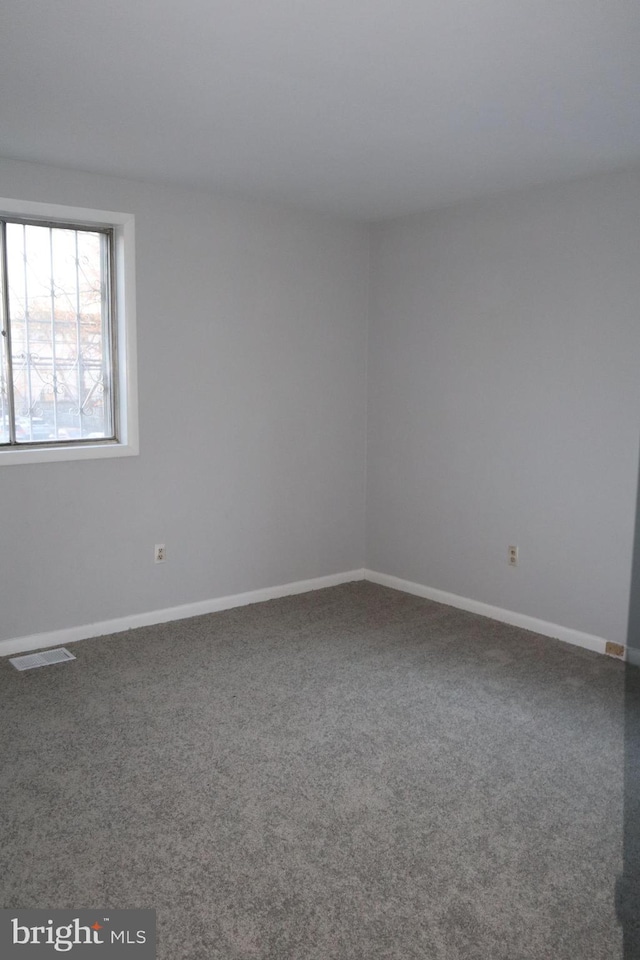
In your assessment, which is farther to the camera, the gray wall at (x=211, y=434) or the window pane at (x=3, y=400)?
the gray wall at (x=211, y=434)

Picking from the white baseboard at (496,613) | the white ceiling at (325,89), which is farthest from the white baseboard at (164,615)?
the white ceiling at (325,89)

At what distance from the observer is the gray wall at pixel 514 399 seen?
370 centimetres

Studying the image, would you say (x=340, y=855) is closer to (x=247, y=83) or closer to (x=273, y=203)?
(x=247, y=83)

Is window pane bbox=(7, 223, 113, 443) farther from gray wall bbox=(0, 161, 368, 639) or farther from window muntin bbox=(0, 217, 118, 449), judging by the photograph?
gray wall bbox=(0, 161, 368, 639)

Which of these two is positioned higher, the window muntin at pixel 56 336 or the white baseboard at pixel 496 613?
the window muntin at pixel 56 336

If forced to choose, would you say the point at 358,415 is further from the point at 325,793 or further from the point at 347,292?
the point at 325,793

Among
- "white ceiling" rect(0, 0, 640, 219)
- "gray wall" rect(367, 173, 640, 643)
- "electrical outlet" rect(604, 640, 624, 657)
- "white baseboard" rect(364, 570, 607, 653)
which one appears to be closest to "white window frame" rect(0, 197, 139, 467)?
"white ceiling" rect(0, 0, 640, 219)

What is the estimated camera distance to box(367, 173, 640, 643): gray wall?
3.70 metres

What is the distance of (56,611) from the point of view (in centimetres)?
387

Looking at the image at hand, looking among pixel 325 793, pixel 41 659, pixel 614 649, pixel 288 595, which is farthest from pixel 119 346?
pixel 614 649

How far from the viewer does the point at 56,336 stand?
3.82m

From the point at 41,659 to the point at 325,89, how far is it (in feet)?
9.33

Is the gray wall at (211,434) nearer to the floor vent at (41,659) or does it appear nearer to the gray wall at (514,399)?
the floor vent at (41,659)

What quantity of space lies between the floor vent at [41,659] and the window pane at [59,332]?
1.08 metres
